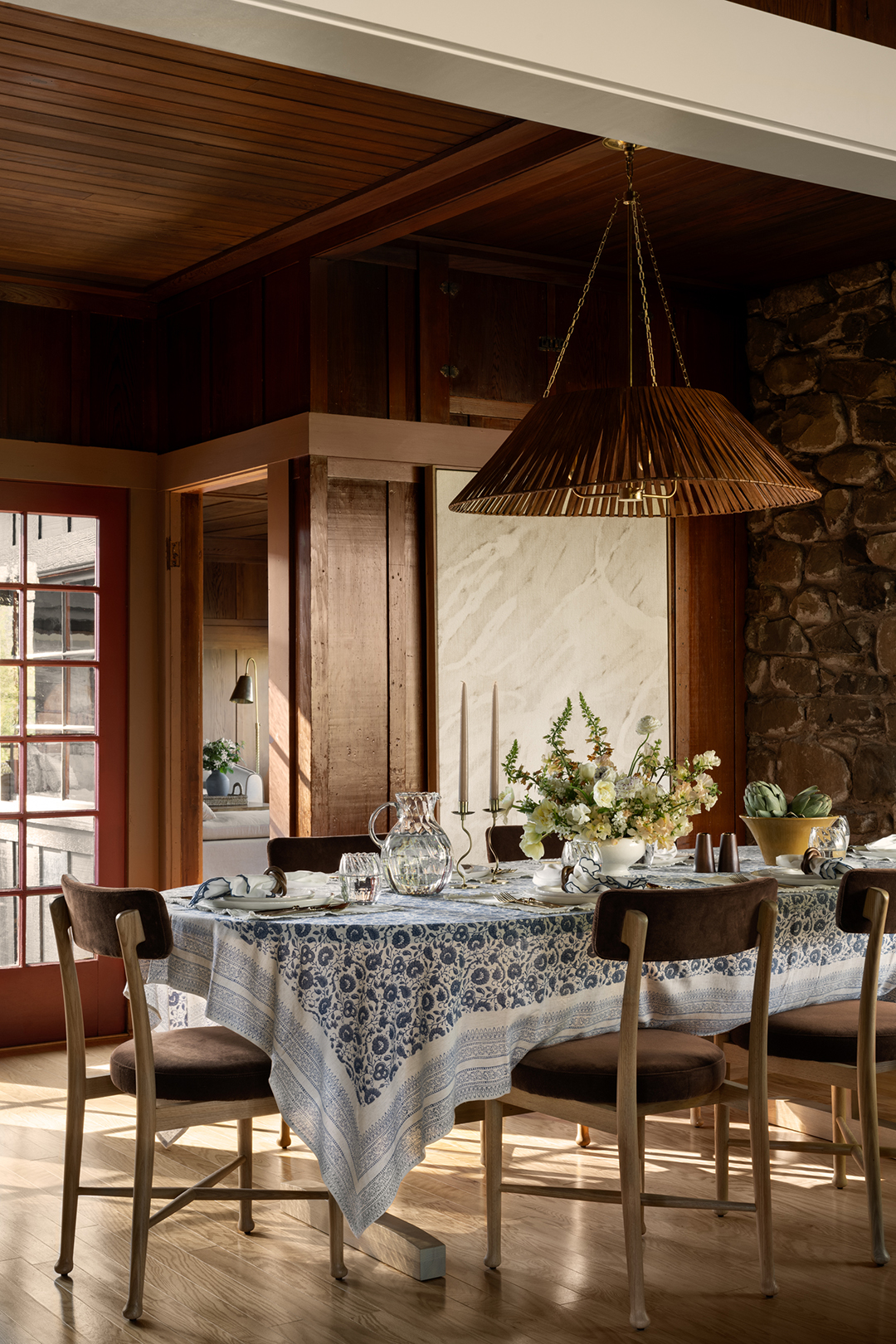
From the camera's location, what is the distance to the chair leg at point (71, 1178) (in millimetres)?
3031

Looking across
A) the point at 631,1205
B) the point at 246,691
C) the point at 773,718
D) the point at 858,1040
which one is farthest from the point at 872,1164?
the point at 246,691

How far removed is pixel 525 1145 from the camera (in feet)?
13.1

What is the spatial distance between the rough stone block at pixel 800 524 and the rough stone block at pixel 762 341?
2.03ft

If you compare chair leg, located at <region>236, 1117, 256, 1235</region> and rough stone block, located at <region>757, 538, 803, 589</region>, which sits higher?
rough stone block, located at <region>757, 538, 803, 589</region>

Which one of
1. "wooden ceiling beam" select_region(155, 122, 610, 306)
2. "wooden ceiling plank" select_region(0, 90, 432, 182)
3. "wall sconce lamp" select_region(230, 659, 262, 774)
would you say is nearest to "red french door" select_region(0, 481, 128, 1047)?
"wooden ceiling beam" select_region(155, 122, 610, 306)

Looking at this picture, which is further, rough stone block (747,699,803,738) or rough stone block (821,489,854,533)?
rough stone block (747,699,803,738)

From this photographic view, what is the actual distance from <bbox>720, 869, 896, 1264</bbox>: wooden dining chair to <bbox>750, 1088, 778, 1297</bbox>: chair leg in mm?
180

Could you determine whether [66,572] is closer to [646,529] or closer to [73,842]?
[73,842]

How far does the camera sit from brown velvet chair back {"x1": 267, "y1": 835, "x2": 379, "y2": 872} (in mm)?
3932

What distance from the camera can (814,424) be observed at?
542 cm

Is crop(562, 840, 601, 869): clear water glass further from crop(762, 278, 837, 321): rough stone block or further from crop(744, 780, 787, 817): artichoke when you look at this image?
crop(762, 278, 837, 321): rough stone block

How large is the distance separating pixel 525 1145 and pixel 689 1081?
3.95ft

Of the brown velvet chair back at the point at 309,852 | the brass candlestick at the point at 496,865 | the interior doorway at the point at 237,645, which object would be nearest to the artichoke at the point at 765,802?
the brass candlestick at the point at 496,865

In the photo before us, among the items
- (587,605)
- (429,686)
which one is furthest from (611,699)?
(429,686)
